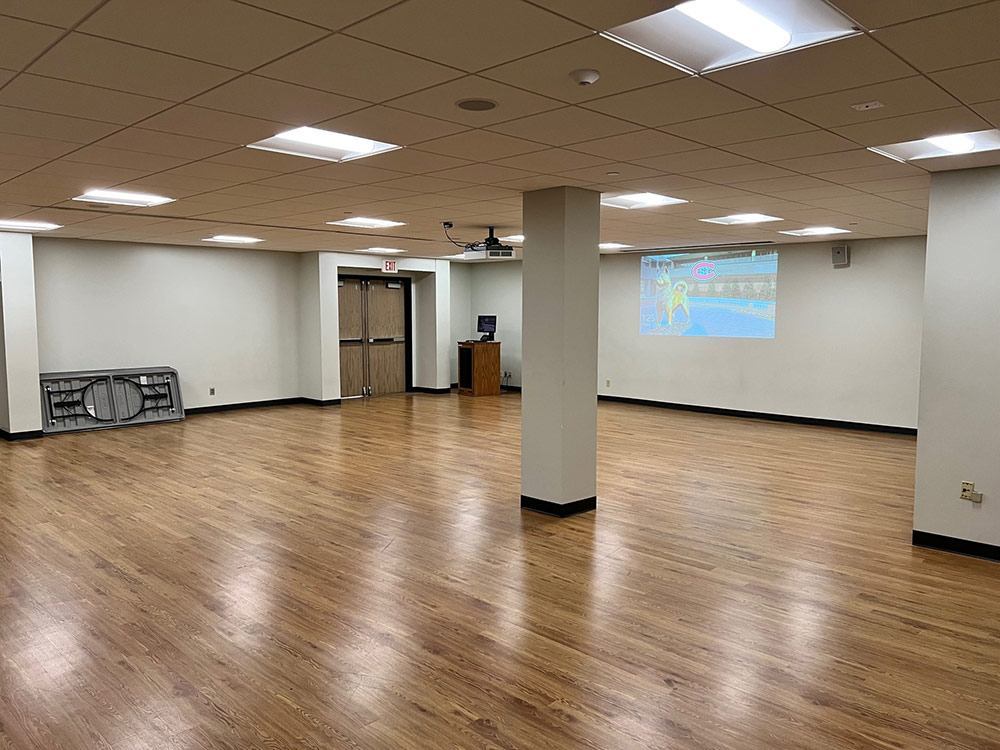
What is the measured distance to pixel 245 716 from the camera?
2.86 meters

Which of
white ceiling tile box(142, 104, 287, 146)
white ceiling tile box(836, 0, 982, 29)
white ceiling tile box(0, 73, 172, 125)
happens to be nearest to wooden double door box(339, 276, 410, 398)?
white ceiling tile box(142, 104, 287, 146)

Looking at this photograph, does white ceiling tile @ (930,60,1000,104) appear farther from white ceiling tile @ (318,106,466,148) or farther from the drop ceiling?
white ceiling tile @ (318,106,466,148)

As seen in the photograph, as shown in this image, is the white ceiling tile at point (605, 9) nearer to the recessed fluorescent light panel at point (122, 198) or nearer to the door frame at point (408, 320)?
the recessed fluorescent light panel at point (122, 198)

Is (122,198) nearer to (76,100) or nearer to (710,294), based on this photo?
(76,100)

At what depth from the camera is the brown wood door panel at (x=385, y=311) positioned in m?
13.3

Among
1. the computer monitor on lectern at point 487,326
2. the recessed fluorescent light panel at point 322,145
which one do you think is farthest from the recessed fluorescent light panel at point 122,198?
the computer monitor on lectern at point 487,326

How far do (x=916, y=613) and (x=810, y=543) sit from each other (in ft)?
3.97

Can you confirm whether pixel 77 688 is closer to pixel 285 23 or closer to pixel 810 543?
pixel 285 23

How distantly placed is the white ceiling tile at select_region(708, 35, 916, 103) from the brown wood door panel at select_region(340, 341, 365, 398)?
10.7 m

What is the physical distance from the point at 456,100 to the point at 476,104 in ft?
0.34

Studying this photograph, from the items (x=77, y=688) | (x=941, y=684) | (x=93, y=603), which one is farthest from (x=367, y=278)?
(x=941, y=684)

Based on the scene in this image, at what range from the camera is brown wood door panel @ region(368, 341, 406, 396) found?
1343 cm

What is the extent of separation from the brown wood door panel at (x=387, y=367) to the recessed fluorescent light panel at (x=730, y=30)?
1120 cm

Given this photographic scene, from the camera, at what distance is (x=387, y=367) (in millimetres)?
13695
